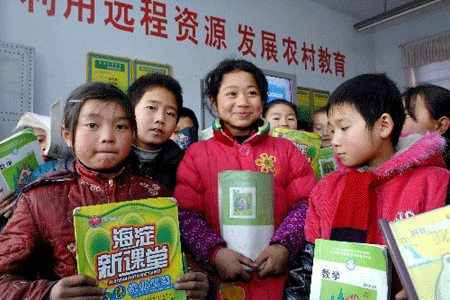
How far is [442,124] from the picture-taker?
68.0 inches

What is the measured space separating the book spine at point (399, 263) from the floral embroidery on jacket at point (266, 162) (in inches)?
25.9

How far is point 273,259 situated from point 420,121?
42.8 inches

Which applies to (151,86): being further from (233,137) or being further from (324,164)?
(324,164)

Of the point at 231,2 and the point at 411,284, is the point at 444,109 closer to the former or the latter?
the point at 411,284

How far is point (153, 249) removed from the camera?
2.64 feet

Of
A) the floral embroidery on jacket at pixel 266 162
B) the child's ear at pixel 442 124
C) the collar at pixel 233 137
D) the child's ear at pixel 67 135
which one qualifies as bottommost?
the floral embroidery on jacket at pixel 266 162

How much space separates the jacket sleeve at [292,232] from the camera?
1.11m

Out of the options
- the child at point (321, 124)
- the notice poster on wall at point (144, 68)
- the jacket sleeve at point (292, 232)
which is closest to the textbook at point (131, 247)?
the jacket sleeve at point (292, 232)

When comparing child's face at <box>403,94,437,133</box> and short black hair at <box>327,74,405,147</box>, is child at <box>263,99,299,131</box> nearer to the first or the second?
child's face at <box>403,94,437,133</box>

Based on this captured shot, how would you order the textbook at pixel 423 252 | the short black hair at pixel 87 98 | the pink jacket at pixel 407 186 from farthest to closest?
the short black hair at pixel 87 98
the pink jacket at pixel 407 186
the textbook at pixel 423 252

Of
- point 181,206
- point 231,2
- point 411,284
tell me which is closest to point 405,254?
point 411,284

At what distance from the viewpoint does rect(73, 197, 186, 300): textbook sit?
75cm

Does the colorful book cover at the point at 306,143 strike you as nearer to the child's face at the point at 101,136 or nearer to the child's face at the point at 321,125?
the child's face at the point at 321,125

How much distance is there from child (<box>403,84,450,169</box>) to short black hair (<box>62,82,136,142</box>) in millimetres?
1282
